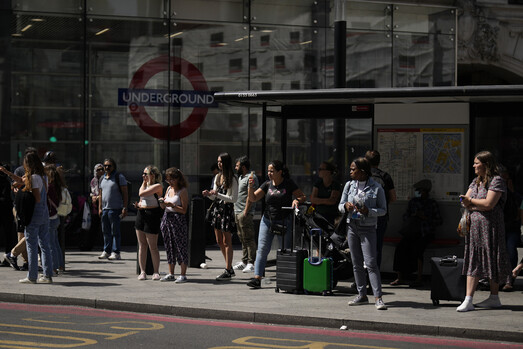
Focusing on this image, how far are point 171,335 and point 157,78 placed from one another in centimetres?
1039

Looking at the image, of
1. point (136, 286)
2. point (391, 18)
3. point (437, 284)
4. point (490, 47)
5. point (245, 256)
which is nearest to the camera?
point (437, 284)

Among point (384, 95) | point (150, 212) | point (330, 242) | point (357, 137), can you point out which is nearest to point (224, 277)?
point (150, 212)

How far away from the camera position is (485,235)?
10141mm

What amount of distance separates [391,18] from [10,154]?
8448mm

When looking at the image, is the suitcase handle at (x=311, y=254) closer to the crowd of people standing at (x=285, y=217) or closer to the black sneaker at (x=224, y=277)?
the crowd of people standing at (x=285, y=217)

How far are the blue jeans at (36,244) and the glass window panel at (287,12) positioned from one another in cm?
828

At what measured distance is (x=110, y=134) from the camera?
18.3m

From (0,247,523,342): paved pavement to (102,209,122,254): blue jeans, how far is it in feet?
7.02

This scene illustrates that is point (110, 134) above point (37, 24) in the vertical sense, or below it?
below

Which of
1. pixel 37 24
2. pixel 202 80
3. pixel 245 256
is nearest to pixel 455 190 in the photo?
pixel 245 256

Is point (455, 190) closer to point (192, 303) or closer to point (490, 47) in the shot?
point (192, 303)

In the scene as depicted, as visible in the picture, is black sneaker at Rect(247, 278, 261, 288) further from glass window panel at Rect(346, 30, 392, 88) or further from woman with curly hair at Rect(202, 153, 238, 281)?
glass window panel at Rect(346, 30, 392, 88)

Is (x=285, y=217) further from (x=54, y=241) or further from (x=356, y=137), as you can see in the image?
(x=356, y=137)

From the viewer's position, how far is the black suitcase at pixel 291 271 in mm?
11398
